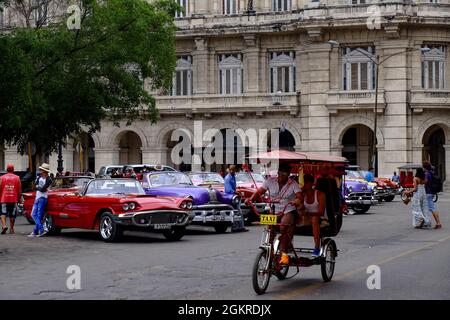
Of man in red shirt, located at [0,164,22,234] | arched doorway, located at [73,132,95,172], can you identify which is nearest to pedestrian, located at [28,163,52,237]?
man in red shirt, located at [0,164,22,234]

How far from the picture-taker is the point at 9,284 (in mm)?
13000

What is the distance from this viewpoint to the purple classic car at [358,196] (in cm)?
3150

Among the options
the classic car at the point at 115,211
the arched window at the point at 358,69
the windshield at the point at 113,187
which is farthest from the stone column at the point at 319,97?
the windshield at the point at 113,187

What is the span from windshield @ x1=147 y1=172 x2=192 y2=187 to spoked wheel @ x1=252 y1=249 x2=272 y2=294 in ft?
40.9

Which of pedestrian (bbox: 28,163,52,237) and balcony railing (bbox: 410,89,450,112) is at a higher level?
balcony railing (bbox: 410,89,450,112)

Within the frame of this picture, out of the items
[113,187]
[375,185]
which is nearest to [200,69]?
[375,185]

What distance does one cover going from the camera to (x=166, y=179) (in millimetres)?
24703

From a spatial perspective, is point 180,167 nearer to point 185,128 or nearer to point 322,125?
point 185,128

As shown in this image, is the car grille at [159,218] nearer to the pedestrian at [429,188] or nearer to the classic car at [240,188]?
the classic car at [240,188]

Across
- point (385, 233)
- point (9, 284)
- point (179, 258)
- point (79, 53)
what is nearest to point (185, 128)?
point (79, 53)

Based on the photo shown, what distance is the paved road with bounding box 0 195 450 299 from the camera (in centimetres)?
1205

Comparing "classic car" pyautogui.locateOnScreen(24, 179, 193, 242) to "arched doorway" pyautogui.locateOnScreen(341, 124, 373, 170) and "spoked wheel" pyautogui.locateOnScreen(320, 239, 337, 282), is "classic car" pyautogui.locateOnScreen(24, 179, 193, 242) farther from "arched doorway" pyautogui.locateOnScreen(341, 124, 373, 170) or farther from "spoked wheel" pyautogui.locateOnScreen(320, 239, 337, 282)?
"arched doorway" pyautogui.locateOnScreen(341, 124, 373, 170)

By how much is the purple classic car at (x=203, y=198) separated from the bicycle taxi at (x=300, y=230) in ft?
27.7
